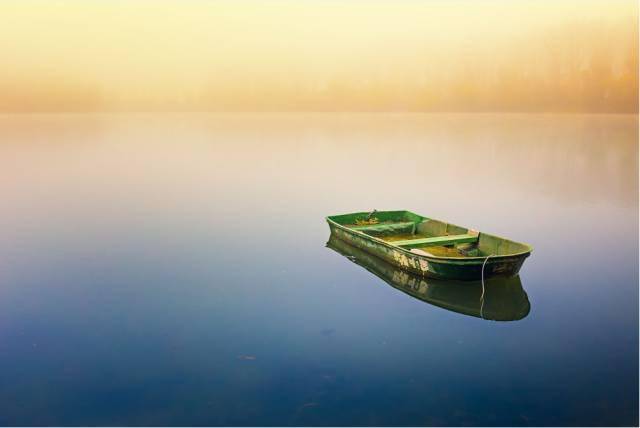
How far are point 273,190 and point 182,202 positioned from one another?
25.0 ft

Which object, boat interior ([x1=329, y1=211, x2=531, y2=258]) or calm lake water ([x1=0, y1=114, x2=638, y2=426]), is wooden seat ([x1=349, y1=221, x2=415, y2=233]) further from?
calm lake water ([x1=0, y1=114, x2=638, y2=426])

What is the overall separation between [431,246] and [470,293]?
315 centimetres

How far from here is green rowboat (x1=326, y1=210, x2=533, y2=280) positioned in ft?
52.7

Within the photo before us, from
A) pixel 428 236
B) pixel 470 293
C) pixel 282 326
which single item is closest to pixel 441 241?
Result: pixel 470 293

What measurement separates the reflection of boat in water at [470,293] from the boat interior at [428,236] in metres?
0.94

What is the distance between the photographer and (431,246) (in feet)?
63.3

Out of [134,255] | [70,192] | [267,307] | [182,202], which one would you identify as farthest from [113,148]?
[267,307]

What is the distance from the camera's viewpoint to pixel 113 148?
79.9 meters

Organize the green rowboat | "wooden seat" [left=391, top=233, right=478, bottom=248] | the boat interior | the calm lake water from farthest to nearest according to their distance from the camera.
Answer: "wooden seat" [left=391, top=233, right=478, bottom=248], the boat interior, the green rowboat, the calm lake water

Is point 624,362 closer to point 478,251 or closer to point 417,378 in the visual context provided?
point 417,378

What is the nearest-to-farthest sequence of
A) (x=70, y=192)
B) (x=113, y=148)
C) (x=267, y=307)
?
1. (x=267, y=307)
2. (x=70, y=192)
3. (x=113, y=148)

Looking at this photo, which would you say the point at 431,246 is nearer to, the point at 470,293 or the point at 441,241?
the point at 441,241

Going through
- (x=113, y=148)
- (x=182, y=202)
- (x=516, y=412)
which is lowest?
(x=516, y=412)

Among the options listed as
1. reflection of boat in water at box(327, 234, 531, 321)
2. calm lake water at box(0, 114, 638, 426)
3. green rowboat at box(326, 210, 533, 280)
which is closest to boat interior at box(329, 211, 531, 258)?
green rowboat at box(326, 210, 533, 280)
